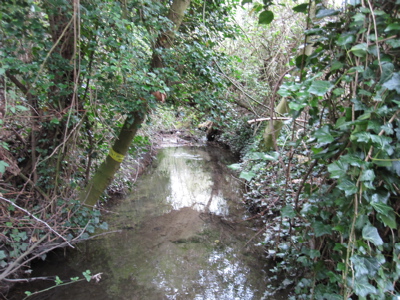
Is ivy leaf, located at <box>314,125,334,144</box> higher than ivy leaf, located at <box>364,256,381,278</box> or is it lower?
higher

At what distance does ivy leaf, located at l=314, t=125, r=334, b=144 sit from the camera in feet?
4.07

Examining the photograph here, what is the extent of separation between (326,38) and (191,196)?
508cm

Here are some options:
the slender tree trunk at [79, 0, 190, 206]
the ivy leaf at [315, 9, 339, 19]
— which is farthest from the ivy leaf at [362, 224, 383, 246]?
the slender tree trunk at [79, 0, 190, 206]

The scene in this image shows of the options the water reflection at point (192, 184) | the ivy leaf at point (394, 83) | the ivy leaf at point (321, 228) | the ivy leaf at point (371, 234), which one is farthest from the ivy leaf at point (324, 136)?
the water reflection at point (192, 184)

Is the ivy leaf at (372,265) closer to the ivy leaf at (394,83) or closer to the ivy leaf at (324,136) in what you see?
the ivy leaf at (324,136)

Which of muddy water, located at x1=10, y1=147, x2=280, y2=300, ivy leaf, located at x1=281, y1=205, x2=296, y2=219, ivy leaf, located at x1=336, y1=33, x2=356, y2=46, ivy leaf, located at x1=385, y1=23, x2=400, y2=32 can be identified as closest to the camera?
ivy leaf, located at x1=385, y1=23, x2=400, y2=32

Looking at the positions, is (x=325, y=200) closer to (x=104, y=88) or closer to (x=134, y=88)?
(x=134, y=88)

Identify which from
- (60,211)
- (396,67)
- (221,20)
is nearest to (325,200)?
(396,67)

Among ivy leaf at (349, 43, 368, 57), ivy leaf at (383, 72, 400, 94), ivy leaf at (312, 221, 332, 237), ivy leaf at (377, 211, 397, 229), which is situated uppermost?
ivy leaf at (349, 43, 368, 57)

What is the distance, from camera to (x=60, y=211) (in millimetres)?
2814

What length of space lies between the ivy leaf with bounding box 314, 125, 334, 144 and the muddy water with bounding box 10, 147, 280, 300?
2.44 m

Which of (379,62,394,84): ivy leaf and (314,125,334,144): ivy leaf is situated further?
(314,125,334,144): ivy leaf

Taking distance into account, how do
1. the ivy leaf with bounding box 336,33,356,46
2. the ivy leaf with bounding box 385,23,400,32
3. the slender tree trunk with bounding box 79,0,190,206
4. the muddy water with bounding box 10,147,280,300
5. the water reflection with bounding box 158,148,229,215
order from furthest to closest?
the water reflection with bounding box 158,148,229,215 < the slender tree trunk with bounding box 79,0,190,206 < the muddy water with bounding box 10,147,280,300 < the ivy leaf with bounding box 336,33,356,46 < the ivy leaf with bounding box 385,23,400,32

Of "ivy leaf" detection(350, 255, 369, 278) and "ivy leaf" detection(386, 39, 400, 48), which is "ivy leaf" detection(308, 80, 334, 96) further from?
"ivy leaf" detection(350, 255, 369, 278)
